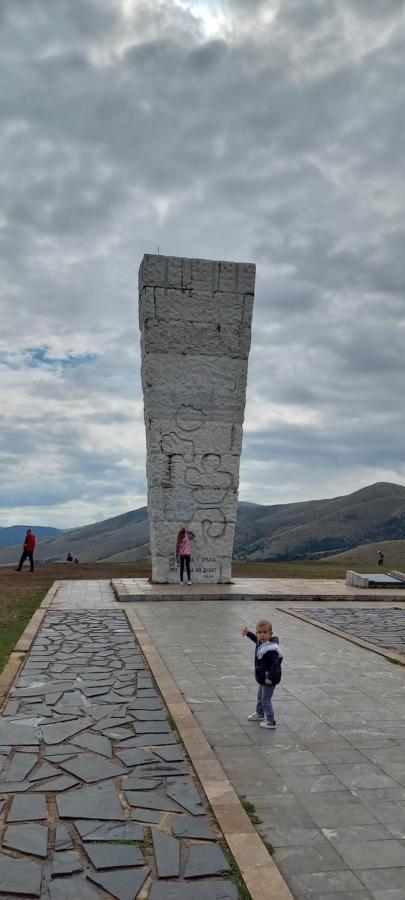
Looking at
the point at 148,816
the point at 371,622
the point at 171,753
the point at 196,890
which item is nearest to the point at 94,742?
the point at 171,753

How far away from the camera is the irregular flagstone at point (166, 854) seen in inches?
127

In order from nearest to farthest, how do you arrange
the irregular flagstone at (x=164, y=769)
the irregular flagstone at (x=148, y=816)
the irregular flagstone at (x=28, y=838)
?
the irregular flagstone at (x=28, y=838) → the irregular flagstone at (x=148, y=816) → the irregular flagstone at (x=164, y=769)

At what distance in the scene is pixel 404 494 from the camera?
15500 centimetres

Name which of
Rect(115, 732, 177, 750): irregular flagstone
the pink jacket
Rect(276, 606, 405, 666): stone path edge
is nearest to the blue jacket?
Rect(115, 732, 177, 750): irregular flagstone

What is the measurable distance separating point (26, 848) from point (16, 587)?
41.7 ft

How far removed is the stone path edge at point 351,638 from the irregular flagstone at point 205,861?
5084mm

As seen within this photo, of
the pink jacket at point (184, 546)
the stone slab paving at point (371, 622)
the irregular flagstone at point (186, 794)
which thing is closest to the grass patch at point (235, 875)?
the irregular flagstone at point (186, 794)

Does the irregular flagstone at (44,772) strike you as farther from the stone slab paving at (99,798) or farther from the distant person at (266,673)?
the distant person at (266,673)

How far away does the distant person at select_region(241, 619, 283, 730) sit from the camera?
18.0 ft

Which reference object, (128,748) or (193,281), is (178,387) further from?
(128,748)

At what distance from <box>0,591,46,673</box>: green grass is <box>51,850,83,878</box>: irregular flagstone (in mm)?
4023

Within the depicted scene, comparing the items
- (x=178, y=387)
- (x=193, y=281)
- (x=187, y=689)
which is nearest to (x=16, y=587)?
(x=178, y=387)

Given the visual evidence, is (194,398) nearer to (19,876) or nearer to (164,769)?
(164,769)

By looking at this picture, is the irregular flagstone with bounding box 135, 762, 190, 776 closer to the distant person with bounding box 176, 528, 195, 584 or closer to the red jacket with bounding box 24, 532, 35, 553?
the distant person with bounding box 176, 528, 195, 584
